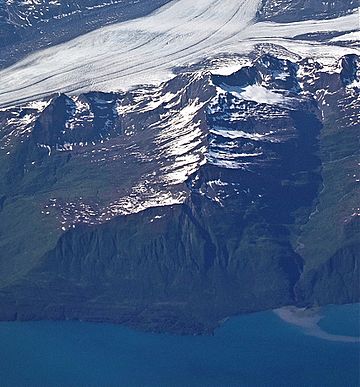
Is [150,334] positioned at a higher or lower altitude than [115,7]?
lower

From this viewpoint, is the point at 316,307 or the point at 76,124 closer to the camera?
the point at 316,307

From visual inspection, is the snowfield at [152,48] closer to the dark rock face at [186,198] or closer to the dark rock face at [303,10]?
the dark rock face at [303,10]

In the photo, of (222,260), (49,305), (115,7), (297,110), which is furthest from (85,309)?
(115,7)

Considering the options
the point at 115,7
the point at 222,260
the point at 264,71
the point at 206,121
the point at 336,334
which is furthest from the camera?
the point at 115,7

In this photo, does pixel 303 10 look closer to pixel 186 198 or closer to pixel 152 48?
pixel 152 48

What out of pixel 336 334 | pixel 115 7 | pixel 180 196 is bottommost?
pixel 336 334

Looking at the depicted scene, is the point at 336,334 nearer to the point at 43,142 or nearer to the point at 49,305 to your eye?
the point at 49,305

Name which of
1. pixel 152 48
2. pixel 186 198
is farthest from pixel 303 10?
pixel 186 198

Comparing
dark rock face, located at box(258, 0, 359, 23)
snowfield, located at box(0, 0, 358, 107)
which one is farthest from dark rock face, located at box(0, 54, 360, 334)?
dark rock face, located at box(258, 0, 359, 23)
